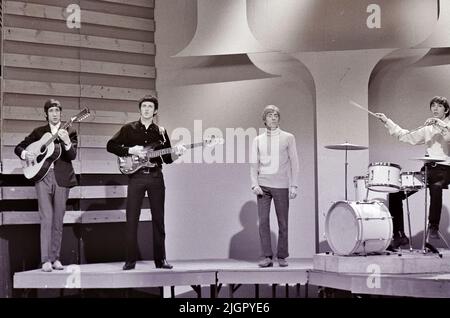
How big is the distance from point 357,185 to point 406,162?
1.21 metres

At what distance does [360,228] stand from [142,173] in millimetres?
2070

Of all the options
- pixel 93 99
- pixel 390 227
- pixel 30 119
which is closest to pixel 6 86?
pixel 30 119

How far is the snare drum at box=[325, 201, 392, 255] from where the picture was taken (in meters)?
5.99

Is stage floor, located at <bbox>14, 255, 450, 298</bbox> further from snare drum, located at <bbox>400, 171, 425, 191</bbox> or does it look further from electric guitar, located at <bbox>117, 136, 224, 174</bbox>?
electric guitar, located at <bbox>117, 136, 224, 174</bbox>

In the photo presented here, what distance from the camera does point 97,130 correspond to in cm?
757

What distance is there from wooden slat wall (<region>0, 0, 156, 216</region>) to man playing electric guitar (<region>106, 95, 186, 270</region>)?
1215 mm

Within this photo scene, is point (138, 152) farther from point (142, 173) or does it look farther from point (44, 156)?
point (44, 156)

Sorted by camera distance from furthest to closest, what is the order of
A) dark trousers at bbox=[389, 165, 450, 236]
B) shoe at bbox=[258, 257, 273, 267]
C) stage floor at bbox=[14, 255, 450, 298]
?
1. dark trousers at bbox=[389, 165, 450, 236]
2. shoe at bbox=[258, 257, 273, 267]
3. stage floor at bbox=[14, 255, 450, 298]

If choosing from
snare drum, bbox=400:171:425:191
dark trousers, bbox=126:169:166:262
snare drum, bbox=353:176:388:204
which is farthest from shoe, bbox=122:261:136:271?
snare drum, bbox=400:171:425:191

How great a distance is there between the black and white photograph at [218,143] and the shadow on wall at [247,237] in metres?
0.02

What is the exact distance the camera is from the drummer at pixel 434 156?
6574 mm

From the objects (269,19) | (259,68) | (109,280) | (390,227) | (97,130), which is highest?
(269,19)

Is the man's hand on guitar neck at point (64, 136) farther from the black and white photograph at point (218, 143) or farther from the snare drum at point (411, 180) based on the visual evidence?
the snare drum at point (411, 180)

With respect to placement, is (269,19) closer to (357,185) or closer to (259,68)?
(259,68)
